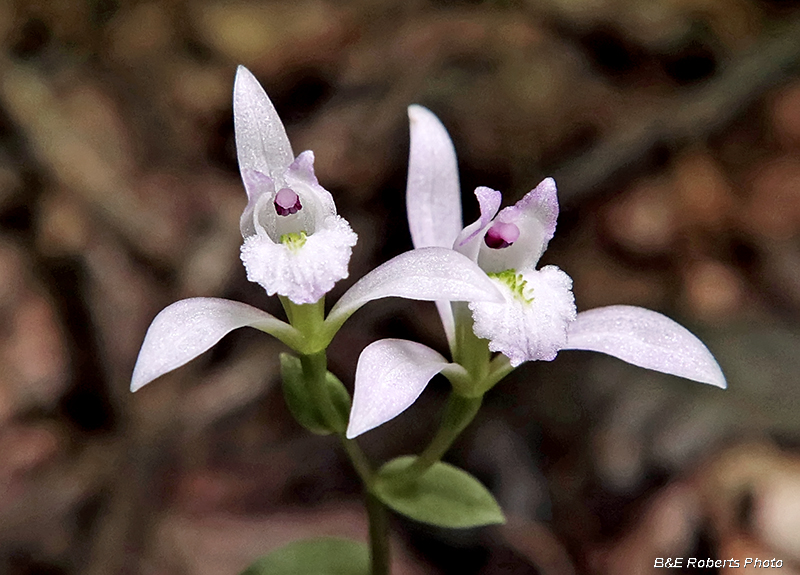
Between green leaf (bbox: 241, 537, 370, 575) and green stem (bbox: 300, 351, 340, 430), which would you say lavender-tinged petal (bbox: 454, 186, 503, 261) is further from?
green leaf (bbox: 241, 537, 370, 575)

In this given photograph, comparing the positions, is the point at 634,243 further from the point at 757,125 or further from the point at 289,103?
the point at 289,103

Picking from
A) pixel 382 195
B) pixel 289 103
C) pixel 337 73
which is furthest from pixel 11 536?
pixel 337 73

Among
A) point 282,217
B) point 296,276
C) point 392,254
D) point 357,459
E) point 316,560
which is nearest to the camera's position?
point 296,276

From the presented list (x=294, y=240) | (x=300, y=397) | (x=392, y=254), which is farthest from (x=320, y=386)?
(x=392, y=254)

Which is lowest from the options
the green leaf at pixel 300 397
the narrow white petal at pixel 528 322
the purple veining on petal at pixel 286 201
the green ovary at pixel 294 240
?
the green leaf at pixel 300 397

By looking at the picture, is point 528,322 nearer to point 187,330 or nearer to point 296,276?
point 296,276

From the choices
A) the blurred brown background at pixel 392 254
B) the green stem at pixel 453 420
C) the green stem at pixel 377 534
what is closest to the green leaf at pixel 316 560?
the green stem at pixel 377 534

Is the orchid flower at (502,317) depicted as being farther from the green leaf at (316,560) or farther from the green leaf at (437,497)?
the green leaf at (316,560)

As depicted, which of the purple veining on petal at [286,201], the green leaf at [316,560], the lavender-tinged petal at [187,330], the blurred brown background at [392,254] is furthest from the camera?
the blurred brown background at [392,254]
